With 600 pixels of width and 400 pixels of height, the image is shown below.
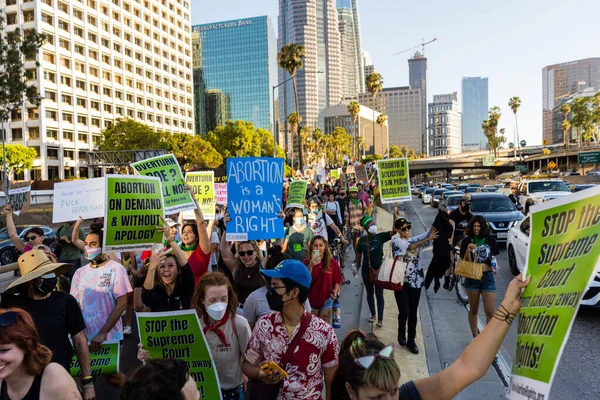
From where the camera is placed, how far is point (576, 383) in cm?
522

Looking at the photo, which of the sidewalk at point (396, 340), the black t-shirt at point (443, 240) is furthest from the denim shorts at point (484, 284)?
the black t-shirt at point (443, 240)

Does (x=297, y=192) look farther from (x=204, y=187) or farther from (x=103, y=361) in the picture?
(x=103, y=361)

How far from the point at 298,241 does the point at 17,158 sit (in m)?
54.2

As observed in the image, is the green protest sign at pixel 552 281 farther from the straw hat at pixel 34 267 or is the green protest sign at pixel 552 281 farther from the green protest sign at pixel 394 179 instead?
the green protest sign at pixel 394 179

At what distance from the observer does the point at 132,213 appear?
16.6ft

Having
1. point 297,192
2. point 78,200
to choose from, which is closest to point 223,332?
point 78,200

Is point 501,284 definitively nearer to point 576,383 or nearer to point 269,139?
point 576,383

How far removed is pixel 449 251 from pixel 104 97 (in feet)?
243

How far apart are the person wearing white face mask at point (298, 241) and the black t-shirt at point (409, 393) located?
4.29 meters

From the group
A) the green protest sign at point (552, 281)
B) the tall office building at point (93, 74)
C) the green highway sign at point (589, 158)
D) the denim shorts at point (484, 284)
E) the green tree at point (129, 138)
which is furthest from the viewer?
the tall office building at point (93, 74)

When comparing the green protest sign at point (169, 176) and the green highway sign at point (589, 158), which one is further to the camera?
the green highway sign at point (589, 158)

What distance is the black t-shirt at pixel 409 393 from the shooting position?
2.33m

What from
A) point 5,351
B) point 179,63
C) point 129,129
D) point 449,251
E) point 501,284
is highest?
point 179,63

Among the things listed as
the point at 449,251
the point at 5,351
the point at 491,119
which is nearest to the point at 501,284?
the point at 449,251
